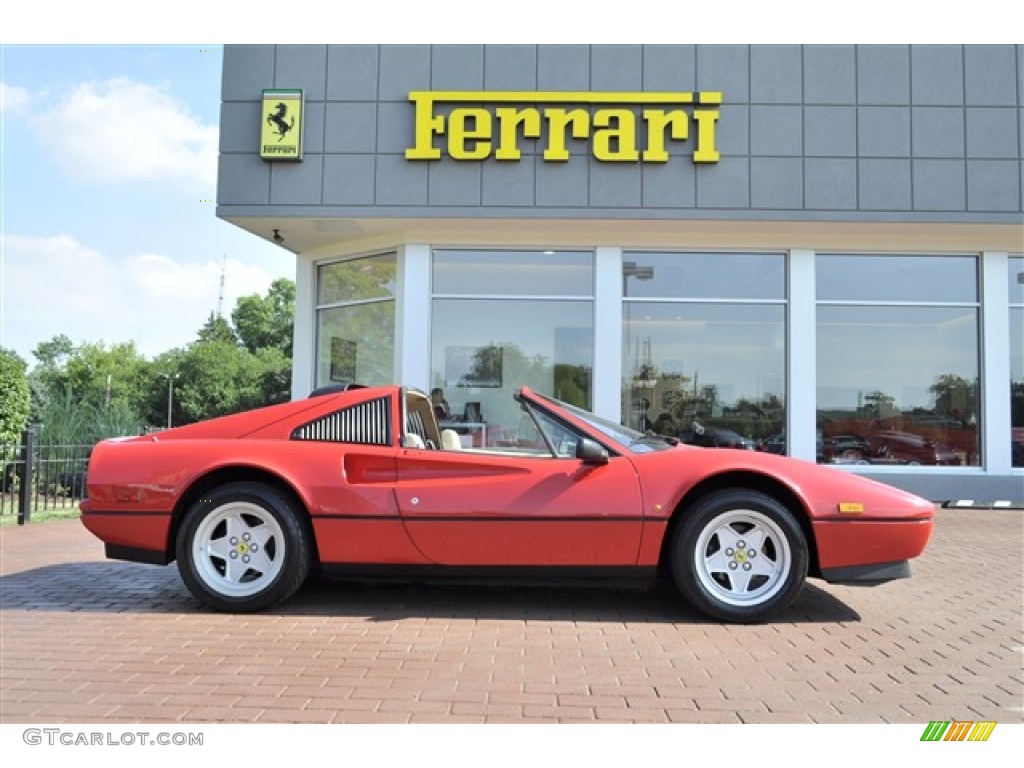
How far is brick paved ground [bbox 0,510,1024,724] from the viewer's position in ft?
9.40

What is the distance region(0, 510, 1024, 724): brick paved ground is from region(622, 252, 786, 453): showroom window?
5.32 m

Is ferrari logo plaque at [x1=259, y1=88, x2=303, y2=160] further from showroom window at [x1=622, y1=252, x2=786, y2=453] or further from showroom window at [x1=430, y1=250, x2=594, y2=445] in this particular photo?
showroom window at [x1=622, y1=252, x2=786, y2=453]

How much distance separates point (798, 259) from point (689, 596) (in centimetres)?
758

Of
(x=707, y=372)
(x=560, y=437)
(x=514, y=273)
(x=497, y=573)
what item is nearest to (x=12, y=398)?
(x=514, y=273)

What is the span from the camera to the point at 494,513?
409 centimetres

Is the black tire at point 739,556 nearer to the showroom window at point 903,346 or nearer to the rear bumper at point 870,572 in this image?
the rear bumper at point 870,572

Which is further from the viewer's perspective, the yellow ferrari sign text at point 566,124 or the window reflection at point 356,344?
the window reflection at point 356,344

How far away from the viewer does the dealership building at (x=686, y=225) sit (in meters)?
9.56

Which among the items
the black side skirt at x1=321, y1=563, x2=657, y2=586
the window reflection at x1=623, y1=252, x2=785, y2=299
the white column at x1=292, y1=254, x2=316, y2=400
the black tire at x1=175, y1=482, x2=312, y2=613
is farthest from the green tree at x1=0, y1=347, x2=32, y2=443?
the window reflection at x1=623, y1=252, x2=785, y2=299

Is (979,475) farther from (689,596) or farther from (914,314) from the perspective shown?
(689,596)

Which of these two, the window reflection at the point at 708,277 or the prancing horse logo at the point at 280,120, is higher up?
the prancing horse logo at the point at 280,120

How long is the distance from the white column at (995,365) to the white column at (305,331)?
10024 mm

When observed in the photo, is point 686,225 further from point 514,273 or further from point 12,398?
point 12,398

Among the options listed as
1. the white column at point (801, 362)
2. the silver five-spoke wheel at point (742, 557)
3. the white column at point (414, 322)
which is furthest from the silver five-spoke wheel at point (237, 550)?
the white column at point (801, 362)
